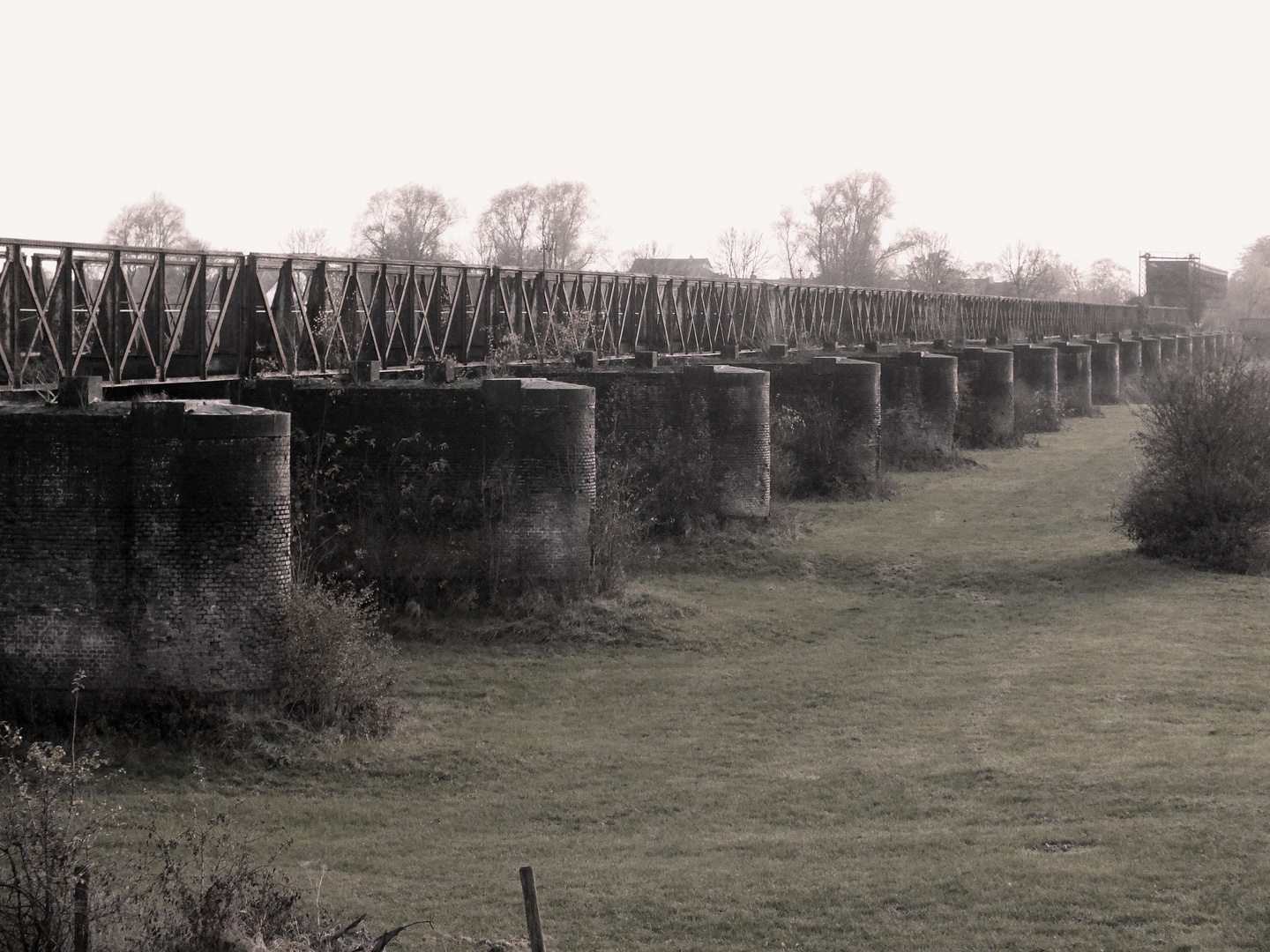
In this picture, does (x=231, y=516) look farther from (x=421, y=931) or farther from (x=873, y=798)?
(x=873, y=798)

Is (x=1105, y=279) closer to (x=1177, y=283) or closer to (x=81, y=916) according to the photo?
(x=1177, y=283)

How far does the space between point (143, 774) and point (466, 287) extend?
39.0 ft

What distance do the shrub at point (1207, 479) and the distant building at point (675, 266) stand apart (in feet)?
182

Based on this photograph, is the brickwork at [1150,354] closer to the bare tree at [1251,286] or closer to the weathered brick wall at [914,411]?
the weathered brick wall at [914,411]

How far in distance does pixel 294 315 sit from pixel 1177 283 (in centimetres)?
9751

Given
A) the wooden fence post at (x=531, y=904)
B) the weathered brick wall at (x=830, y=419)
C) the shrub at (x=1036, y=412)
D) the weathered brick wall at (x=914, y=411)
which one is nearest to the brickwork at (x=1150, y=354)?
the shrub at (x=1036, y=412)

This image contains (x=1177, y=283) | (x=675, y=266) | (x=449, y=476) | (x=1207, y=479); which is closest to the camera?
(x=449, y=476)

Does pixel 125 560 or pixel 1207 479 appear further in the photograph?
pixel 1207 479

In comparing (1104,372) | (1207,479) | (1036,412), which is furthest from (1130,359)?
(1207,479)

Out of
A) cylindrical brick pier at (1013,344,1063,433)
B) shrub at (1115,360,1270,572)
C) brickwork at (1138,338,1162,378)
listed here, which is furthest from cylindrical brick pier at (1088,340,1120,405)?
shrub at (1115,360,1270,572)

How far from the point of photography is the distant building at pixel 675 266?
82.5 metres

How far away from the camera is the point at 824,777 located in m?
12.7

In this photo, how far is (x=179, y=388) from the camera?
17391 millimetres

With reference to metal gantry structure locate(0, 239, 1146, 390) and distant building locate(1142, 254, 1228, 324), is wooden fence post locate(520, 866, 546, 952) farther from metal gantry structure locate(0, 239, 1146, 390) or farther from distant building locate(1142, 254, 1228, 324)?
distant building locate(1142, 254, 1228, 324)
